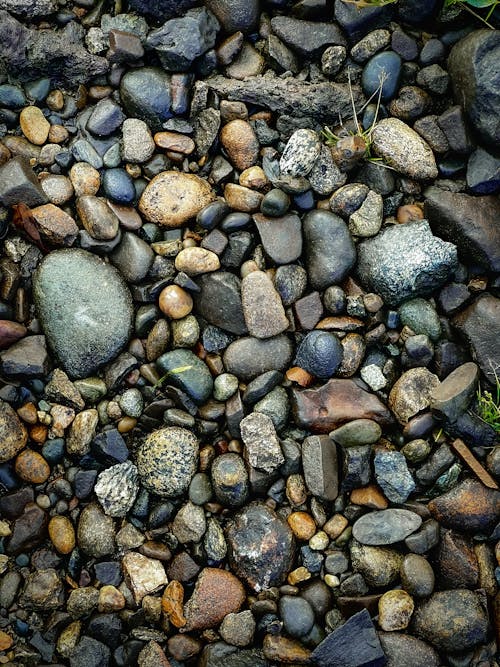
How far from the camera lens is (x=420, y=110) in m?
3.40

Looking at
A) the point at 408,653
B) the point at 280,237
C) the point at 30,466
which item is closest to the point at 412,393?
the point at 280,237

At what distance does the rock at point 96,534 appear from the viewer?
3174 mm

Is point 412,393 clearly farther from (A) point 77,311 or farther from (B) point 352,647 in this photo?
(A) point 77,311

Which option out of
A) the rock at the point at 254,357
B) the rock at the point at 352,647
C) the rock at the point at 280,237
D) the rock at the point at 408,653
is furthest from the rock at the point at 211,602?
the rock at the point at 280,237

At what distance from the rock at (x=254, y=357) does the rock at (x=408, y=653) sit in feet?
4.66

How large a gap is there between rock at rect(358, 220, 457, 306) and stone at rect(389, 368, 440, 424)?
40 cm

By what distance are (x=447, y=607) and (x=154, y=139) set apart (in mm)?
2798

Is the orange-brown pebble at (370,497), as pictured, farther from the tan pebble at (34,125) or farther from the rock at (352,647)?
the tan pebble at (34,125)

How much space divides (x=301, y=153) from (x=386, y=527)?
6.36 feet

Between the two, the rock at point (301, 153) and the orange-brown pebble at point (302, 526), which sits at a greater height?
the rock at point (301, 153)

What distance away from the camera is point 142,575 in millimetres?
3152

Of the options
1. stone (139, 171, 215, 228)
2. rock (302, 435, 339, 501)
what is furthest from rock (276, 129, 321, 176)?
rock (302, 435, 339, 501)

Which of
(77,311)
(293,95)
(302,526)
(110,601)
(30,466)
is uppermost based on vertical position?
(293,95)

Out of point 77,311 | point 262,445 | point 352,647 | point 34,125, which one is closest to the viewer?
point 352,647
